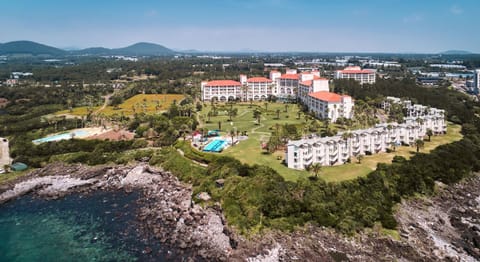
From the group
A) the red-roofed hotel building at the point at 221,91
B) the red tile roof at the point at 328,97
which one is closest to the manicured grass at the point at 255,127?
the red tile roof at the point at 328,97

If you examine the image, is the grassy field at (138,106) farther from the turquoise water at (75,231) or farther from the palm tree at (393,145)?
the palm tree at (393,145)

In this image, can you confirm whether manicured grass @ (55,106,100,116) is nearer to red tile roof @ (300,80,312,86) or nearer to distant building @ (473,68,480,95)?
red tile roof @ (300,80,312,86)

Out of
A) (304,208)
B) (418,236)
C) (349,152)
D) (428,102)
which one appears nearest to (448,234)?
(418,236)

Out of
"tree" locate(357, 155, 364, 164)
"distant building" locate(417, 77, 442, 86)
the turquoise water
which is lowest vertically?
the turquoise water

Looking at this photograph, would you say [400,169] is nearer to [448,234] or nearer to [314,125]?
[448,234]

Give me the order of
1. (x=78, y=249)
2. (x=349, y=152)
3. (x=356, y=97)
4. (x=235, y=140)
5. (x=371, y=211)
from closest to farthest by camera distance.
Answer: (x=78, y=249)
(x=371, y=211)
(x=349, y=152)
(x=235, y=140)
(x=356, y=97)

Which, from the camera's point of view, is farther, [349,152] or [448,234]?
[349,152]

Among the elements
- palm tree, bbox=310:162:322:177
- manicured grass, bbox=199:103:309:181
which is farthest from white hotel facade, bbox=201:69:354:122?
palm tree, bbox=310:162:322:177
